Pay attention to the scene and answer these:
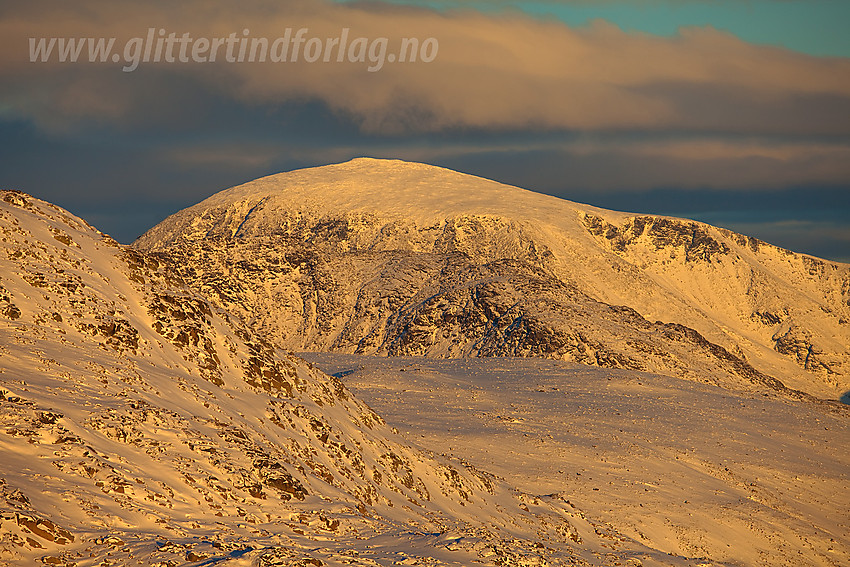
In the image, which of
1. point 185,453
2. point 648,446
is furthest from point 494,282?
point 185,453

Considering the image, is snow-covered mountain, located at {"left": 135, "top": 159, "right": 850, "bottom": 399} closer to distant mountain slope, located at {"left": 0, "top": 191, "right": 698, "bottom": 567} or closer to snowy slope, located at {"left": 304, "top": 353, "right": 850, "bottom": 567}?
snowy slope, located at {"left": 304, "top": 353, "right": 850, "bottom": 567}

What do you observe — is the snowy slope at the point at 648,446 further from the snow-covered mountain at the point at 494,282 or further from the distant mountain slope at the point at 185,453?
the snow-covered mountain at the point at 494,282

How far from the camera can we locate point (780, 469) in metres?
57.0

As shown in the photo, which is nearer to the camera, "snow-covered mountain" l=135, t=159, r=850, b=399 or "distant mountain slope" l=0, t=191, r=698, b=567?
"distant mountain slope" l=0, t=191, r=698, b=567

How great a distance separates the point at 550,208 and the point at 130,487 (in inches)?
6770

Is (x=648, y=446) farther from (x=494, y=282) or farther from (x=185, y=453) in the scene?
(x=494, y=282)

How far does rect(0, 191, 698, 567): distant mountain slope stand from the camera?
1745 cm

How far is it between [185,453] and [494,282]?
97943 mm

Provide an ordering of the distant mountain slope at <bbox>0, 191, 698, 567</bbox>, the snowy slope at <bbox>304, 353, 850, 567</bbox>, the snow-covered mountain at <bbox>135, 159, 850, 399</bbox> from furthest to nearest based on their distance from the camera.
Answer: the snow-covered mountain at <bbox>135, 159, 850, 399</bbox> → the snowy slope at <bbox>304, 353, 850, 567</bbox> → the distant mountain slope at <bbox>0, 191, 698, 567</bbox>

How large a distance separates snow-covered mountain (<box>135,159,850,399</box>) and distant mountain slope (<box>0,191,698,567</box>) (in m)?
66.5

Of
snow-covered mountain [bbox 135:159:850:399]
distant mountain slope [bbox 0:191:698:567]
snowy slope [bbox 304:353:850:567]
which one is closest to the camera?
distant mountain slope [bbox 0:191:698:567]

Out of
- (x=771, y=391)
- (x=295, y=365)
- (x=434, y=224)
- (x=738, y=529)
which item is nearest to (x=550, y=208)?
(x=434, y=224)

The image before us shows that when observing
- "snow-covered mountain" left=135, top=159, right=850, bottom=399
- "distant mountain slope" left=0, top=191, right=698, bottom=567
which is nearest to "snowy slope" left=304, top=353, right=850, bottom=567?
"distant mountain slope" left=0, top=191, right=698, bottom=567

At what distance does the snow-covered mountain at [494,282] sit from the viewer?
108125mm
